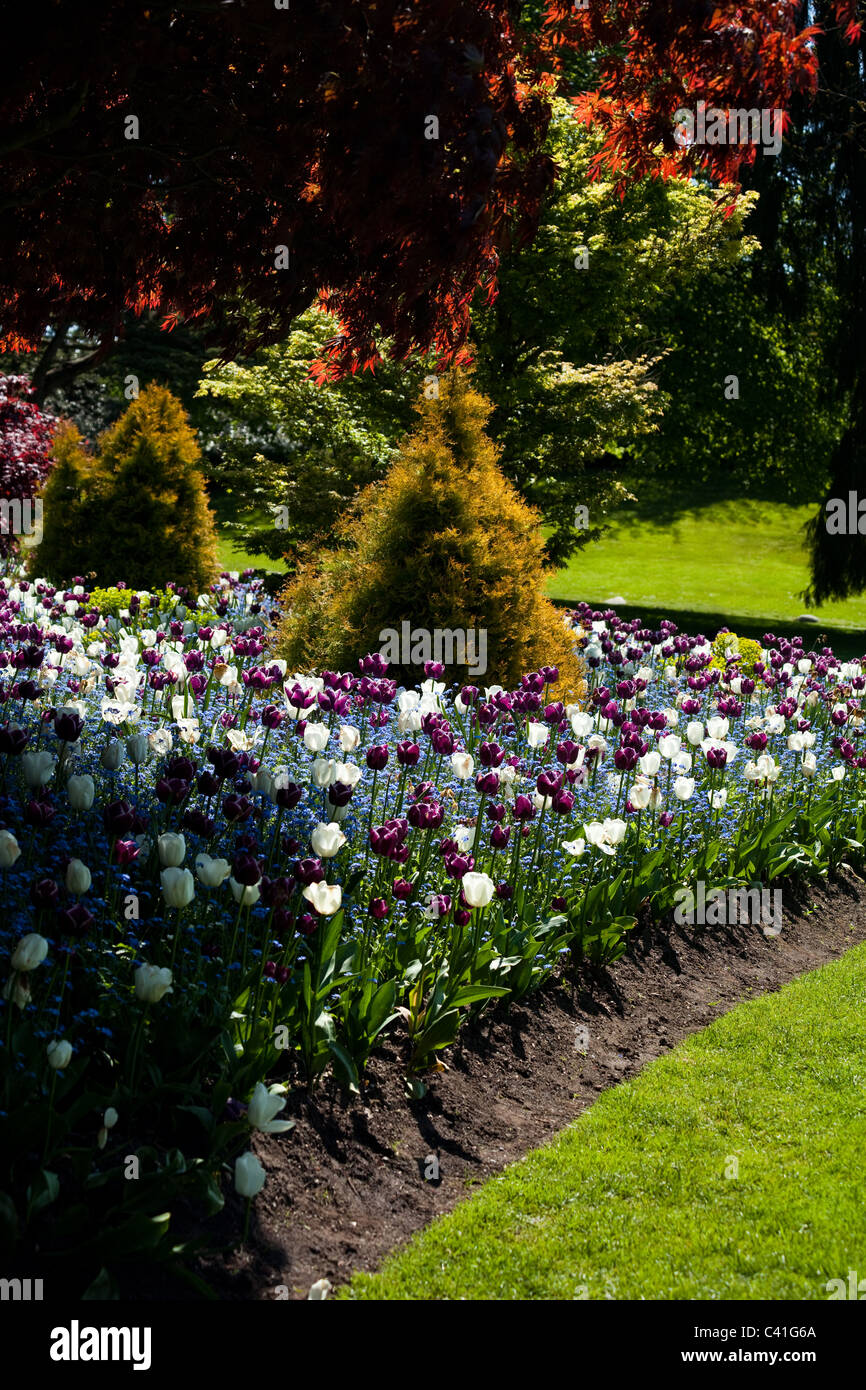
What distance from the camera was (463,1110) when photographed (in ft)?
13.9

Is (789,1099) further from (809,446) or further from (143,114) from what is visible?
(809,446)

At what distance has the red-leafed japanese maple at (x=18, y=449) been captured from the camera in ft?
49.1

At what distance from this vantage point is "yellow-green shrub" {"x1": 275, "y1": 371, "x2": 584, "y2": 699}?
26.5 feet

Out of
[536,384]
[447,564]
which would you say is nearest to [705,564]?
[536,384]

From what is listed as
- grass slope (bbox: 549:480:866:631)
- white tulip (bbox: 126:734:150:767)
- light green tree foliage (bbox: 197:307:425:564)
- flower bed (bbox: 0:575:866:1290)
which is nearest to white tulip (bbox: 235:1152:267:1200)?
flower bed (bbox: 0:575:866:1290)

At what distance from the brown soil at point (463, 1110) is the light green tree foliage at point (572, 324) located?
10.5 meters

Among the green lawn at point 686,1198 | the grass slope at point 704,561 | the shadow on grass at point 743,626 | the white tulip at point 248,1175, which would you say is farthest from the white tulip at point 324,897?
the grass slope at point 704,561

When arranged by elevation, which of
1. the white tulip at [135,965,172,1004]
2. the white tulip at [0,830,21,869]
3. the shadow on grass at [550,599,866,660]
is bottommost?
the white tulip at [135,965,172,1004]

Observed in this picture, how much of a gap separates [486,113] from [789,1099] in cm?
383

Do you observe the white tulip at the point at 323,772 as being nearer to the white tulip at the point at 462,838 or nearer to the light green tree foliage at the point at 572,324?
the white tulip at the point at 462,838

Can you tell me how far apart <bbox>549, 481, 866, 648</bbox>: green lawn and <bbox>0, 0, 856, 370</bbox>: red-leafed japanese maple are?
17.8 m

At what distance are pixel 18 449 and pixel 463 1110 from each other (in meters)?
13.0

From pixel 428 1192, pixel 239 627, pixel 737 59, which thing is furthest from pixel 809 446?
pixel 428 1192

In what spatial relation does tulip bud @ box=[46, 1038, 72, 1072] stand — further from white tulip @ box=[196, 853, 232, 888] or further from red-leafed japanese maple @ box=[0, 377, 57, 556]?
red-leafed japanese maple @ box=[0, 377, 57, 556]
